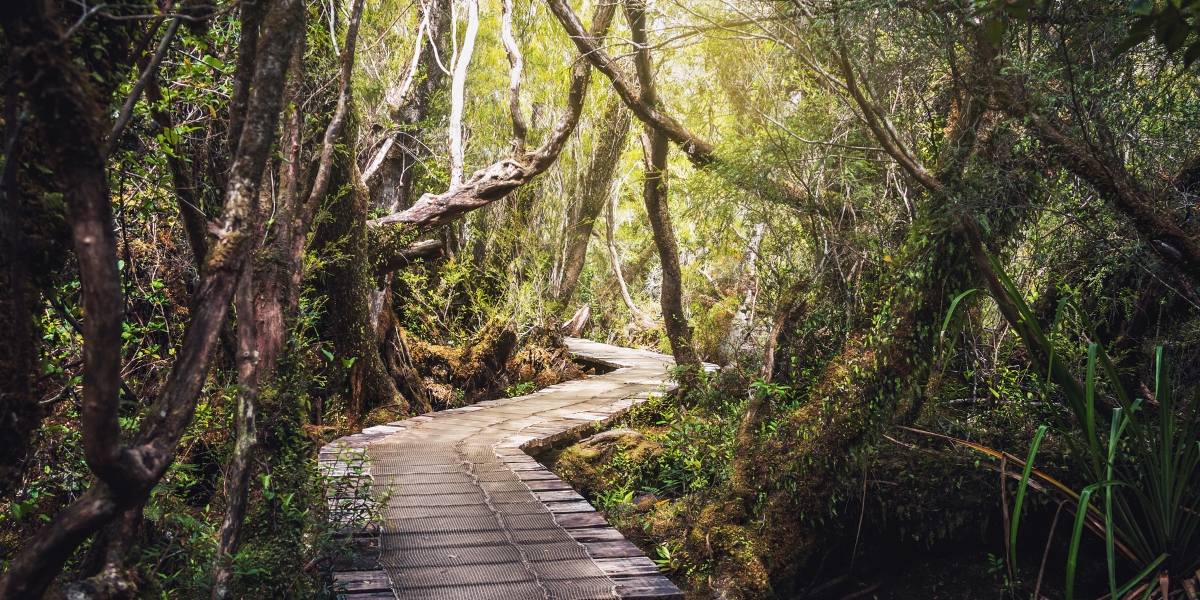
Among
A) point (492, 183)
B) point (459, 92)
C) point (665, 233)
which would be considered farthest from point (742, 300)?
point (459, 92)

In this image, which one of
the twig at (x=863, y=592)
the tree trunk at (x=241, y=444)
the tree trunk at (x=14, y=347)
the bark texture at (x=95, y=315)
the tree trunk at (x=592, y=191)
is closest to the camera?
the bark texture at (x=95, y=315)

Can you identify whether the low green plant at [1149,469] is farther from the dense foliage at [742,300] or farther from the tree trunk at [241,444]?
the tree trunk at [241,444]

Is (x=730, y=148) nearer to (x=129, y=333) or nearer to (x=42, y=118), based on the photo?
(x=129, y=333)

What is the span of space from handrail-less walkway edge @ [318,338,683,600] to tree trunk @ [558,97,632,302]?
4.79 m

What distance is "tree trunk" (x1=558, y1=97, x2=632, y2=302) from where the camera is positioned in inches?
399

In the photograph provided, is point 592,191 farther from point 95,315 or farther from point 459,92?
point 95,315

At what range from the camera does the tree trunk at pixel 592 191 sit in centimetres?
1013

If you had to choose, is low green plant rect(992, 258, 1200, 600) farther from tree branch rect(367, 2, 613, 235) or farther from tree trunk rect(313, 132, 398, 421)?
tree trunk rect(313, 132, 398, 421)

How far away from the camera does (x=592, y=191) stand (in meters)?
11.2

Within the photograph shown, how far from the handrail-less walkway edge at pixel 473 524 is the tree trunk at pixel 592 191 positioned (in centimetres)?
479

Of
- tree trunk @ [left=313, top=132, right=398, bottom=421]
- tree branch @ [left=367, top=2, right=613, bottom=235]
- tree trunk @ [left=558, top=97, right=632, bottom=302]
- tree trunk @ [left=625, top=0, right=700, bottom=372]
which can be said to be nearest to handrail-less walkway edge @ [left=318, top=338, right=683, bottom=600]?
tree trunk @ [left=313, top=132, right=398, bottom=421]

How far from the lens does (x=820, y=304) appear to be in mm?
5496

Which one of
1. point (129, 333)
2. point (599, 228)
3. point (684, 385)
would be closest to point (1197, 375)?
point (684, 385)

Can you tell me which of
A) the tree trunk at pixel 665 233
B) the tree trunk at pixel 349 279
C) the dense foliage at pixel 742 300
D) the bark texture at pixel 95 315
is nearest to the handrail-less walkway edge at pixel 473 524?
the dense foliage at pixel 742 300
